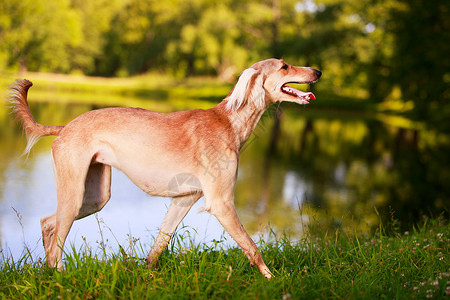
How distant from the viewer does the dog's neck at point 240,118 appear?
13.3 feet

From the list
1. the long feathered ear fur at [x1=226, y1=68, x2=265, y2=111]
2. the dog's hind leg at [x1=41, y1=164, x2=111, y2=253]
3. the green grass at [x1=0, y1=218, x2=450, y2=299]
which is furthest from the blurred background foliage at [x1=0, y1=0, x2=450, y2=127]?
the dog's hind leg at [x1=41, y1=164, x2=111, y2=253]

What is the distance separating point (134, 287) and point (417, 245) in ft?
10.6

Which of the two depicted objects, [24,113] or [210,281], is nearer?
[210,281]

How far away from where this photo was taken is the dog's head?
397 centimetres

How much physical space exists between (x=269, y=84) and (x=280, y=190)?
33.0 ft

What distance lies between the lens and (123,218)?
10078mm

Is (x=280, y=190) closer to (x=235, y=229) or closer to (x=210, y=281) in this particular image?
(x=235, y=229)

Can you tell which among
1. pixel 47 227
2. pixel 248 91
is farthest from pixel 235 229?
pixel 47 227

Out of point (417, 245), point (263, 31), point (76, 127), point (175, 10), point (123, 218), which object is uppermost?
point (175, 10)

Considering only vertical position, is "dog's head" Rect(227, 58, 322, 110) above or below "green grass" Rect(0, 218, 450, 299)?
above

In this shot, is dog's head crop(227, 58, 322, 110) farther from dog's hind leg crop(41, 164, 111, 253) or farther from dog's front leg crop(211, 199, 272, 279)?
dog's hind leg crop(41, 164, 111, 253)

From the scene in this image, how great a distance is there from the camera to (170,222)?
428 cm

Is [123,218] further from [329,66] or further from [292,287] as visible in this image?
[329,66]

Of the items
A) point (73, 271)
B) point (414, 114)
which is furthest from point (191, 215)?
point (414, 114)
